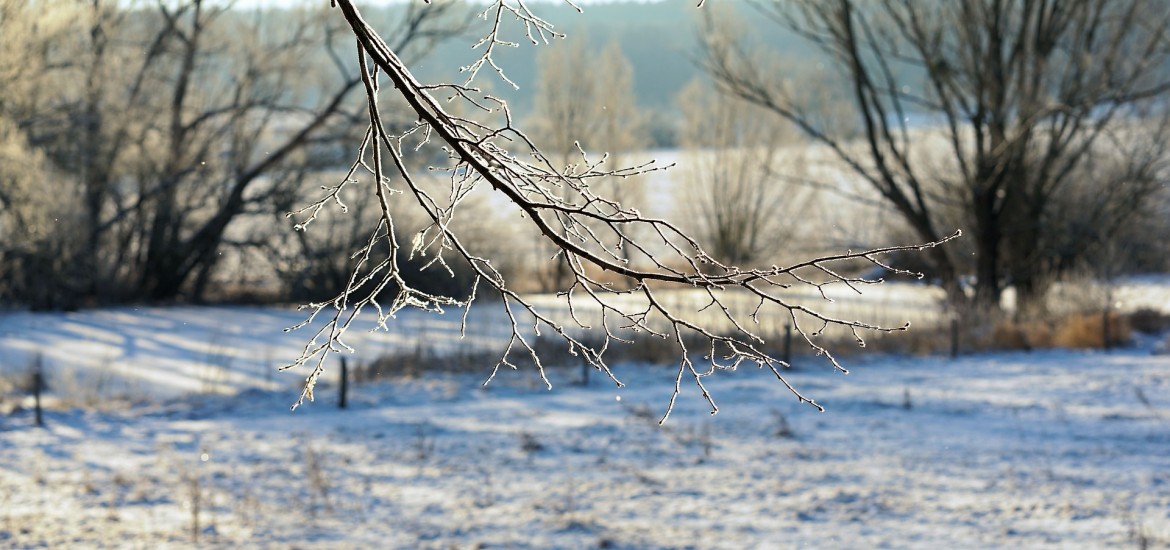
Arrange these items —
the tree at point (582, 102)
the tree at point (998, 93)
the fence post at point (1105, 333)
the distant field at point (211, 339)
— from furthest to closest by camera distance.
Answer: the tree at point (582, 102) → the tree at point (998, 93) → the fence post at point (1105, 333) → the distant field at point (211, 339)

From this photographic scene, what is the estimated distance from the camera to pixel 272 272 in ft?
75.3

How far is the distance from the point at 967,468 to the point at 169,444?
22.2ft

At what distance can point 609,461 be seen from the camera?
893 cm

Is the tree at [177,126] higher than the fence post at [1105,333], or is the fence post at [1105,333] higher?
the tree at [177,126]

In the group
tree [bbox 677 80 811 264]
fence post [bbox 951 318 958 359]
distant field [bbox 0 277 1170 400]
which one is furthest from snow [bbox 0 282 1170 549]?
tree [bbox 677 80 811 264]

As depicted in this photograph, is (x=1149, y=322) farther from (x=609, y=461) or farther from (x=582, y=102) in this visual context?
(x=582, y=102)

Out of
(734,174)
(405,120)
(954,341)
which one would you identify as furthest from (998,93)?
(734,174)

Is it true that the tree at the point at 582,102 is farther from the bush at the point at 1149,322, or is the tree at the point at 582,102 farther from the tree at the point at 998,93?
the bush at the point at 1149,322

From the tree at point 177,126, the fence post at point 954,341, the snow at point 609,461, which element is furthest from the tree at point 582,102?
the snow at point 609,461

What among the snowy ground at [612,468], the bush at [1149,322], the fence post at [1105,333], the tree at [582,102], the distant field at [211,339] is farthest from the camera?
→ the tree at [582,102]

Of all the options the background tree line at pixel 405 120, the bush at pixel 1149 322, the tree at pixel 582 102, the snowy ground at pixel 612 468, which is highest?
the tree at pixel 582 102

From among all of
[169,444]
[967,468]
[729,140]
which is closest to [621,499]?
[967,468]

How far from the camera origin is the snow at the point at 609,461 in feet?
23.1

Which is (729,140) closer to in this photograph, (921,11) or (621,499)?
(921,11)
